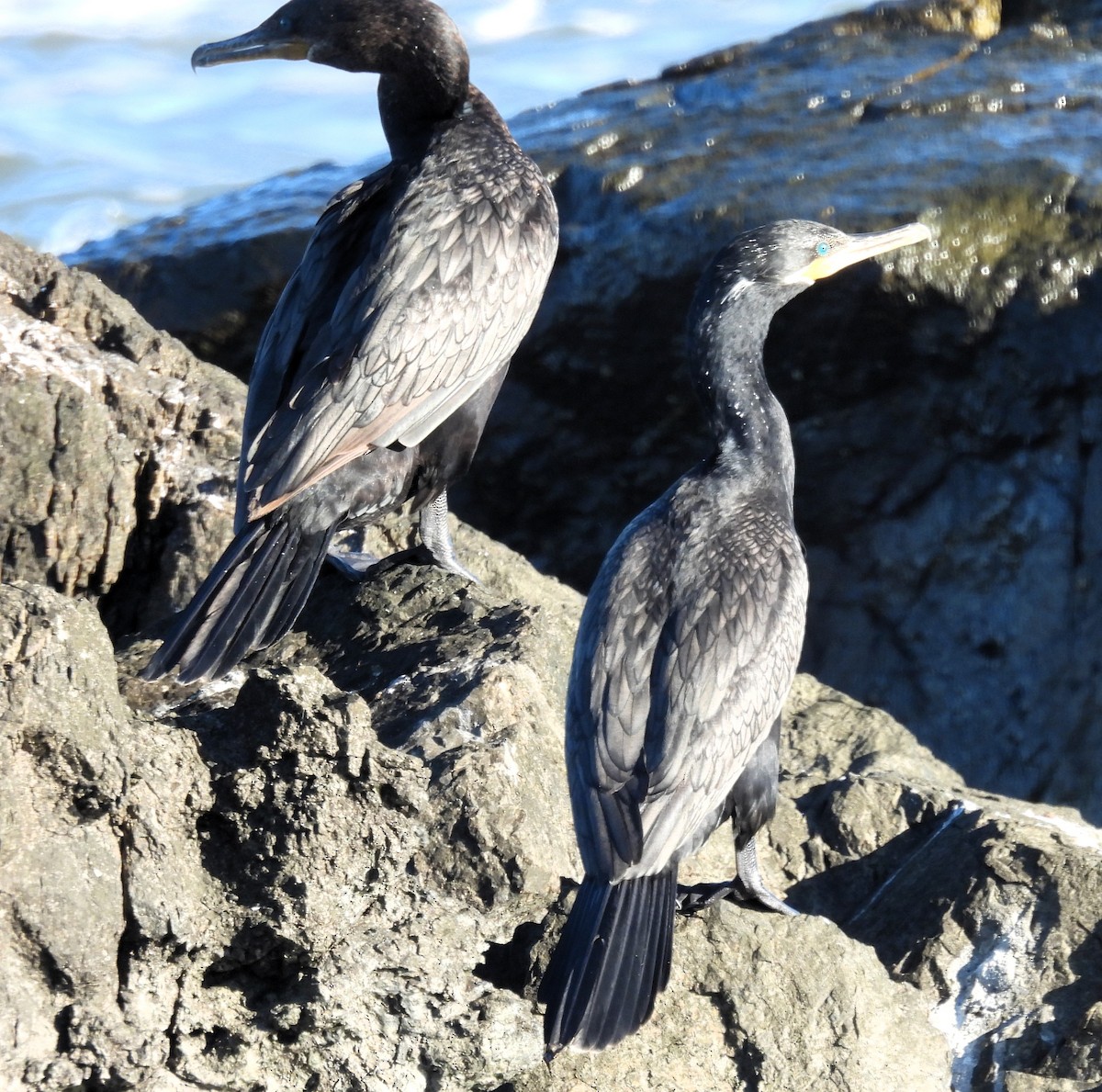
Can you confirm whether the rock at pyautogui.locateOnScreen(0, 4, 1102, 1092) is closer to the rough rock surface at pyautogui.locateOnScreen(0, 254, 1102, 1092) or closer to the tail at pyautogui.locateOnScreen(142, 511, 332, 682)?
the rough rock surface at pyautogui.locateOnScreen(0, 254, 1102, 1092)

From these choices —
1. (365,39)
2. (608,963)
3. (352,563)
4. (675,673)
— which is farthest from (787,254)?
(608,963)

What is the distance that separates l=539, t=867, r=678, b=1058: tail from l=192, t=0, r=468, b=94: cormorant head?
110 inches

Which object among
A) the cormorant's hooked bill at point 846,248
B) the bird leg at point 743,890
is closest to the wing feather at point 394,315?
the cormorant's hooked bill at point 846,248

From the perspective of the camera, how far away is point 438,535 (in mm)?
4879

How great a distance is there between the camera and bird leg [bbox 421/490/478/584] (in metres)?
4.80

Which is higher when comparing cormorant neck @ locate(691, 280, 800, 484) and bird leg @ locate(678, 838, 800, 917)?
cormorant neck @ locate(691, 280, 800, 484)

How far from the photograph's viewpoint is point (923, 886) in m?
4.23

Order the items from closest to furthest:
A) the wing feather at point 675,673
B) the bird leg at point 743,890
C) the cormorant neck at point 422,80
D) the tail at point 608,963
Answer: the tail at point 608,963
the wing feather at point 675,673
the bird leg at point 743,890
the cormorant neck at point 422,80

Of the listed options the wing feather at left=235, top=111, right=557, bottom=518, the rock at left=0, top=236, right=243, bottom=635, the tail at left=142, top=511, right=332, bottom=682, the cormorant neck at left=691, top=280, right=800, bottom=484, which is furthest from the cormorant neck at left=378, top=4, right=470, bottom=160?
the tail at left=142, top=511, right=332, bottom=682

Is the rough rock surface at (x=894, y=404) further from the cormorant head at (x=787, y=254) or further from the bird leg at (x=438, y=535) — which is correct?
the bird leg at (x=438, y=535)

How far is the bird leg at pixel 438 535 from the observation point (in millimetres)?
4797

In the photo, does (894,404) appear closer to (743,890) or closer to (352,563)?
(352,563)

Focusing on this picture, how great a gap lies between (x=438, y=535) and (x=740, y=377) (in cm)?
95

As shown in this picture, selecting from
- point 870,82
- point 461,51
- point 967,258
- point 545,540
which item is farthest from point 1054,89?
point 461,51
